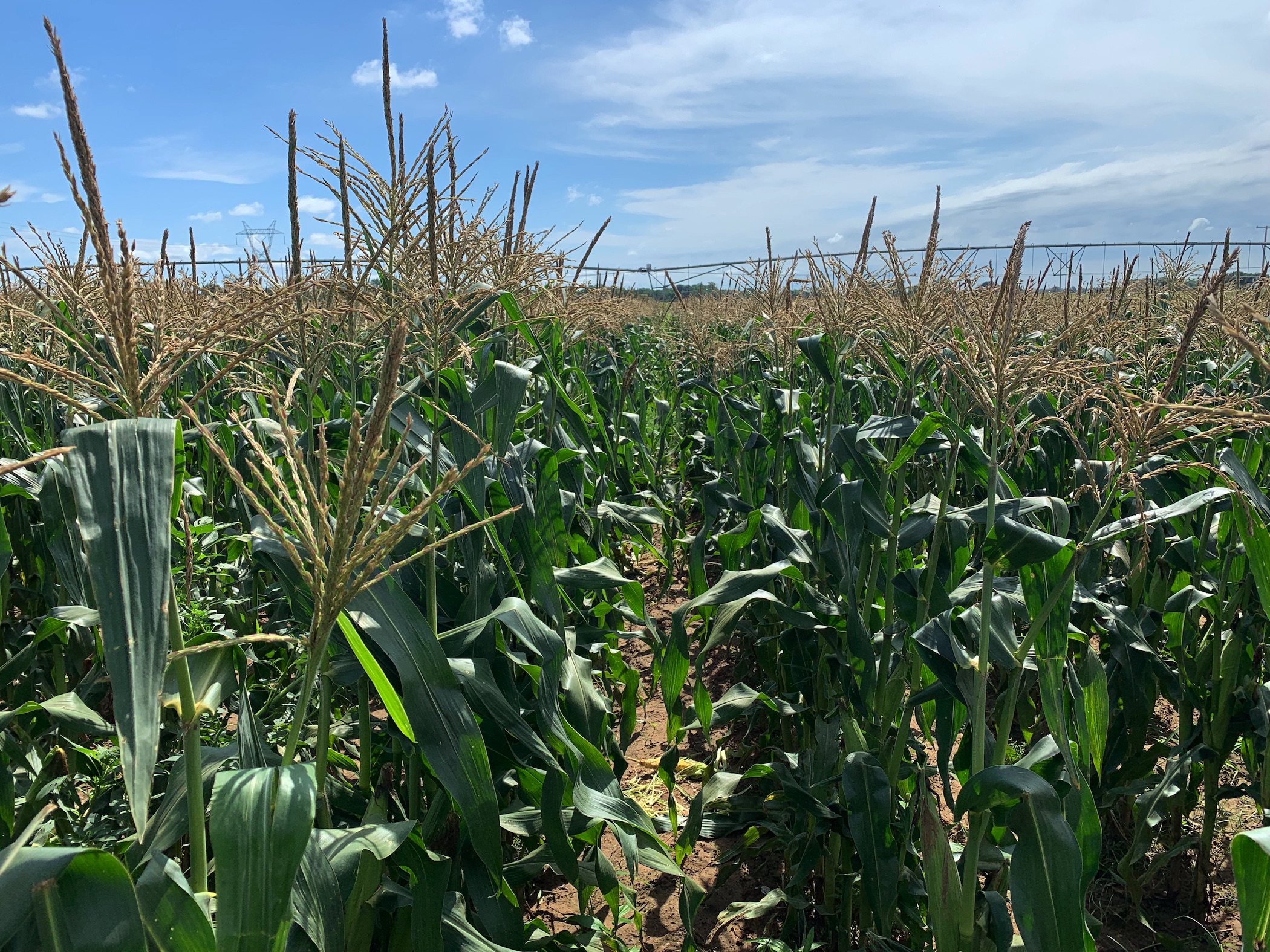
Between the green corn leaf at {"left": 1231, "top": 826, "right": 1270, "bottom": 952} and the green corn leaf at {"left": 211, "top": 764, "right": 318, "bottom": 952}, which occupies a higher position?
the green corn leaf at {"left": 211, "top": 764, "right": 318, "bottom": 952}

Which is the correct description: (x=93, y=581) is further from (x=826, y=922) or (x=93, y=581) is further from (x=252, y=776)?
(x=826, y=922)

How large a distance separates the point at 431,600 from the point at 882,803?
124 cm

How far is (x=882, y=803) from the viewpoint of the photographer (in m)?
2.02

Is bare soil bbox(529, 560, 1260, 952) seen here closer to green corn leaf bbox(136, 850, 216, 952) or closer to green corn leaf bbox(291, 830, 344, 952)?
green corn leaf bbox(291, 830, 344, 952)

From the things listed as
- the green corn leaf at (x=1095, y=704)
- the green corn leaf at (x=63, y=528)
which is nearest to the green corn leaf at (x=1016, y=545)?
the green corn leaf at (x=1095, y=704)

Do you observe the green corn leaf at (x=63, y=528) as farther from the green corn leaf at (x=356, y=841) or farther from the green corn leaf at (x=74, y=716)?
the green corn leaf at (x=356, y=841)

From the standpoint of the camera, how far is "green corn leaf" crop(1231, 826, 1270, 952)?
3.64 feet

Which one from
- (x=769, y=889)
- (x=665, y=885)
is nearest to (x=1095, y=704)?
(x=769, y=889)

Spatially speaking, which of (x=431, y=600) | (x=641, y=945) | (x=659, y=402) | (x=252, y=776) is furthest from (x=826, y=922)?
A: (x=659, y=402)

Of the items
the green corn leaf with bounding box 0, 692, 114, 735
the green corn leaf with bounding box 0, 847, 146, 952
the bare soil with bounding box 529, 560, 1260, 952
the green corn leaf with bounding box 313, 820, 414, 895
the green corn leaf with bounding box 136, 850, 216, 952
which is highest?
the green corn leaf with bounding box 0, 847, 146, 952

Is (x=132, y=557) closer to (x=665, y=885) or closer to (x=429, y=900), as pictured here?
(x=429, y=900)

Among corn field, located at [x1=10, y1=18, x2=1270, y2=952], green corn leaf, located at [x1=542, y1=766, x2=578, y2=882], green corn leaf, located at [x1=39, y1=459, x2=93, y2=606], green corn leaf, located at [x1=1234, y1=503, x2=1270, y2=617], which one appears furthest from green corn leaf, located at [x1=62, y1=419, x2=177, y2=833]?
green corn leaf, located at [x1=1234, y1=503, x2=1270, y2=617]

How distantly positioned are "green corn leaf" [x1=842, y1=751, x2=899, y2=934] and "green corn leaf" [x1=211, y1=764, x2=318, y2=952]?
1.48 metres

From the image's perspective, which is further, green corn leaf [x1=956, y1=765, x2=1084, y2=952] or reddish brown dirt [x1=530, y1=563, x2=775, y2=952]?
reddish brown dirt [x1=530, y1=563, x2=775, y2=952]
